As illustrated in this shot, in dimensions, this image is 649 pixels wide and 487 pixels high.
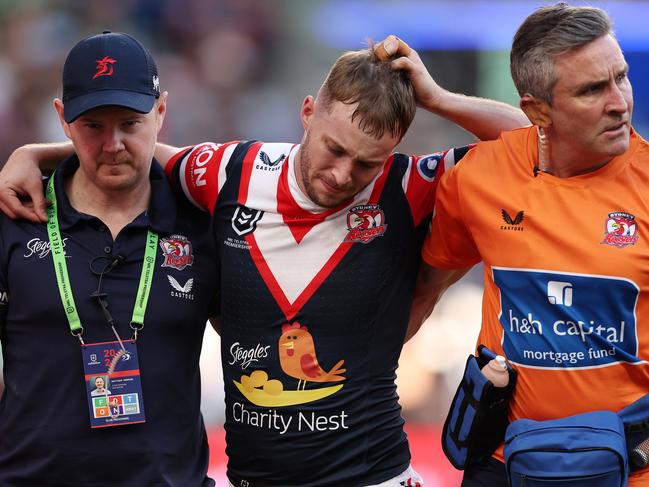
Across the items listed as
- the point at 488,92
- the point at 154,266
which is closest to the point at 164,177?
the point at 154,266

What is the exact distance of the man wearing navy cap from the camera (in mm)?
3221

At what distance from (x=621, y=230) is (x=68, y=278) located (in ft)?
5.32

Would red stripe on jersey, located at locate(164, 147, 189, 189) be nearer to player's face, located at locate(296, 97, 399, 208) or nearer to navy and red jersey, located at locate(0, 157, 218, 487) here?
navy and red jersey, located at locate(0, 157, 218, 487)

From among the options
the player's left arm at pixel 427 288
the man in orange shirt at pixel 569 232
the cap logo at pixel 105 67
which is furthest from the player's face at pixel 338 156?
the cap logo at pixel 105 67

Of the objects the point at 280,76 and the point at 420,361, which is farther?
the point at 280,76

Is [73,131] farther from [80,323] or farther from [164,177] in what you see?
[80,323]

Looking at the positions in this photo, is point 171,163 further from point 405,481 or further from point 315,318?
point 405,481

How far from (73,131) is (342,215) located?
2.84ft

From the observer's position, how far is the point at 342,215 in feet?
10.8

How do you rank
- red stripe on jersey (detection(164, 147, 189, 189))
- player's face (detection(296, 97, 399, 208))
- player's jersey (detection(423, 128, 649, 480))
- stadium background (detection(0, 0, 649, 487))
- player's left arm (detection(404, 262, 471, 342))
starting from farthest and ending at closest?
stadium background (detection(0, 0, 649, 487)), red stripe on jersey (detection(164, 147, 189, 189)), player's left arm (detection(404, 262, 471, 342)), player's face (detection(296, 97, 399, 208)), player's jersey (detection(423, 128, 649, 480))

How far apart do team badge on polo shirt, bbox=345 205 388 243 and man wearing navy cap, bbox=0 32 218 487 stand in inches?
20.0

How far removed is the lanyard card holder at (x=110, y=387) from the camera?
3199 millimetres

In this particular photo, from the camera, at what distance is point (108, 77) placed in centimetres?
329

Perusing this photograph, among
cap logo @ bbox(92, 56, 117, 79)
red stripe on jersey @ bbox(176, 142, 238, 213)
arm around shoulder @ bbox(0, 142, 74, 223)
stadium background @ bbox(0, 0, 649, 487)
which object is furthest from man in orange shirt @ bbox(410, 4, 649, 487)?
stadium background @ bbox(0, 0, 649, 487)
